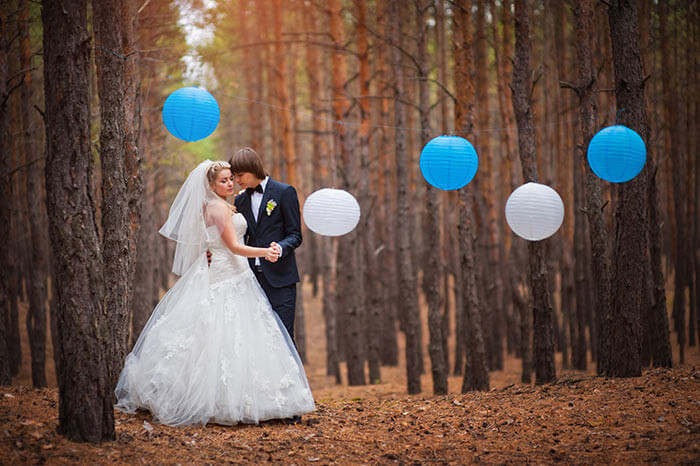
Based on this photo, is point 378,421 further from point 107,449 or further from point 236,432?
point 107,449

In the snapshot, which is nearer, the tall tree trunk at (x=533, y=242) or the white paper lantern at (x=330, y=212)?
the white paper lantern at (x=330, y=212)

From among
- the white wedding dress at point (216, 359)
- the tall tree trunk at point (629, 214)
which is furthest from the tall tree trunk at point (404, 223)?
the white wedding dress at point (216, 359)

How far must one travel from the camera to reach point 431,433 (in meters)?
5.37

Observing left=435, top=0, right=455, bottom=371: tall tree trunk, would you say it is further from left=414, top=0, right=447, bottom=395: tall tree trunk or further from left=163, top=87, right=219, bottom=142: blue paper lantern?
left=163, top=87, right=219, bottom=142: blue paper lantern

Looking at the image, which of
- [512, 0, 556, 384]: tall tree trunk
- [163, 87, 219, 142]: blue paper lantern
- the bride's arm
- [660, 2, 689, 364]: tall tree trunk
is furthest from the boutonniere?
[660, 2, 689, 364]: tall tree trunk

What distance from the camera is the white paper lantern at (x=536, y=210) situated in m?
6.68

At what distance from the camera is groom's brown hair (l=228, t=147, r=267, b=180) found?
528cm

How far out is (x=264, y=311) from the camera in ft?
17.5

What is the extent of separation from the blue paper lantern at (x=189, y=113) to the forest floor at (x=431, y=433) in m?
3.14

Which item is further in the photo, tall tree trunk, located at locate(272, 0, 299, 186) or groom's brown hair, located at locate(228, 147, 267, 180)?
tall tree trunk, located at locate(272, 0, 299, 186)

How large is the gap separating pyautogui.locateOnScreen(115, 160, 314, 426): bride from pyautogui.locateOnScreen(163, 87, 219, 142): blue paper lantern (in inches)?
50.3

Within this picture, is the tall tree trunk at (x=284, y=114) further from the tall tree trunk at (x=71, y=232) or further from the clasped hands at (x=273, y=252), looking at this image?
the tall tree trunk at (x=71, y=232)

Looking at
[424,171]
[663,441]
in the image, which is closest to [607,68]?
[424,171]

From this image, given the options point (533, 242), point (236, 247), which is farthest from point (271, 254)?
point (533, 242)
